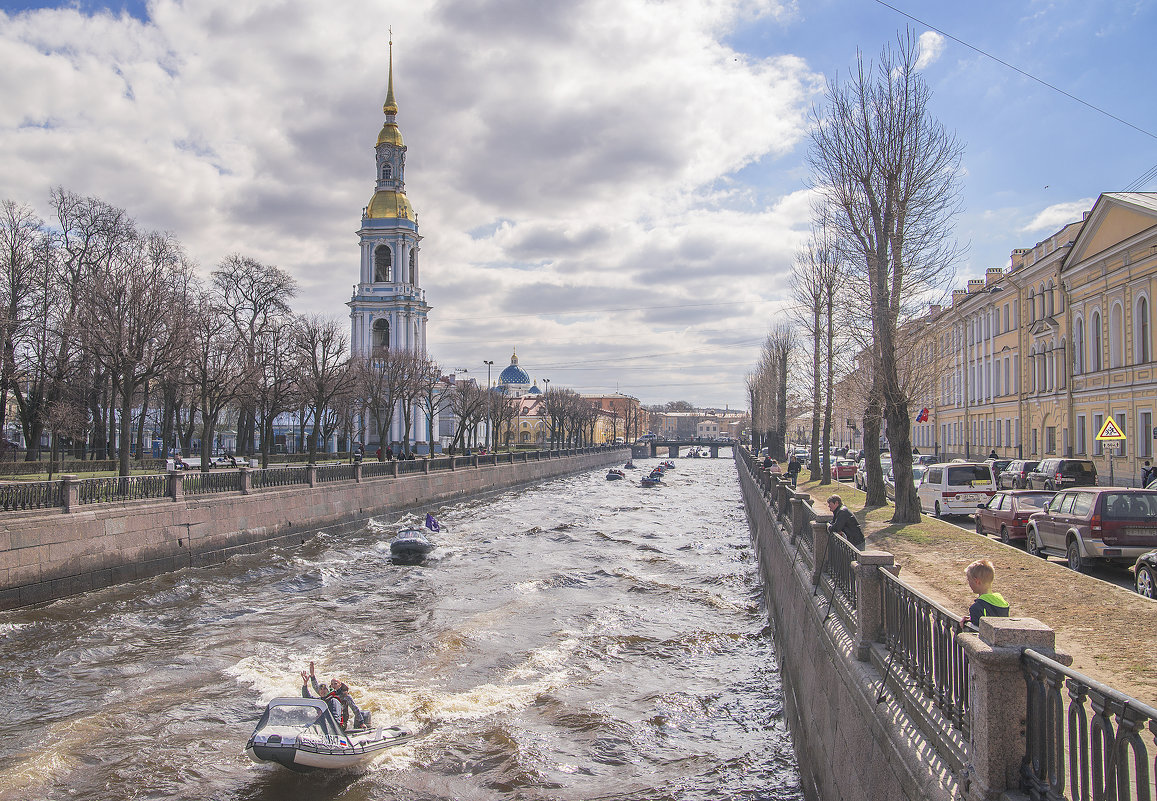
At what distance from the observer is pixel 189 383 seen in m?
40.0

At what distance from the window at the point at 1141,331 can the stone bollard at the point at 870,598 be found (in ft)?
95.7

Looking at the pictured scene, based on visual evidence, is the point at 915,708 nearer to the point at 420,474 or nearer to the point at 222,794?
the point at 222,794

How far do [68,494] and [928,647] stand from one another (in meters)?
18.9

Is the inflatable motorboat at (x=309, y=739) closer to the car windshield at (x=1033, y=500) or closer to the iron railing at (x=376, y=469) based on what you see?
the car windshield at (x=1033, y=500)

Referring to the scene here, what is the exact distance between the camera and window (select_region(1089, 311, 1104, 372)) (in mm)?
33062

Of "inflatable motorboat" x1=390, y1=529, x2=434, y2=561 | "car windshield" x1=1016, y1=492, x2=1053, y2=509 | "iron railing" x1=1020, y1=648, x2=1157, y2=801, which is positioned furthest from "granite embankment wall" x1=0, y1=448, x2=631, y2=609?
"car windshield" x1=1016, y1=492, x2=1053, y2=509

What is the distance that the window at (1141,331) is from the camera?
29.0 metres

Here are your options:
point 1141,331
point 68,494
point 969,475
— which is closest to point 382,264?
point 68,494

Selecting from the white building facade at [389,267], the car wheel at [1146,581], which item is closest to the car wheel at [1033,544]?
the car wheel at [1146,581]

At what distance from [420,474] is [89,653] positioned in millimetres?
28652

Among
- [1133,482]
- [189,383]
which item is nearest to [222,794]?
[1133,482]

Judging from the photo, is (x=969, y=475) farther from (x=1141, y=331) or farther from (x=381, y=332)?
(x=381, y=332)

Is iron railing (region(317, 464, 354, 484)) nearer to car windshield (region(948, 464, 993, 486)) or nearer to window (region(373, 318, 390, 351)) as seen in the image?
car windshield (region(948, 464, 993, 486))

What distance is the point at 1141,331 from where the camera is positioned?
29.4 m
